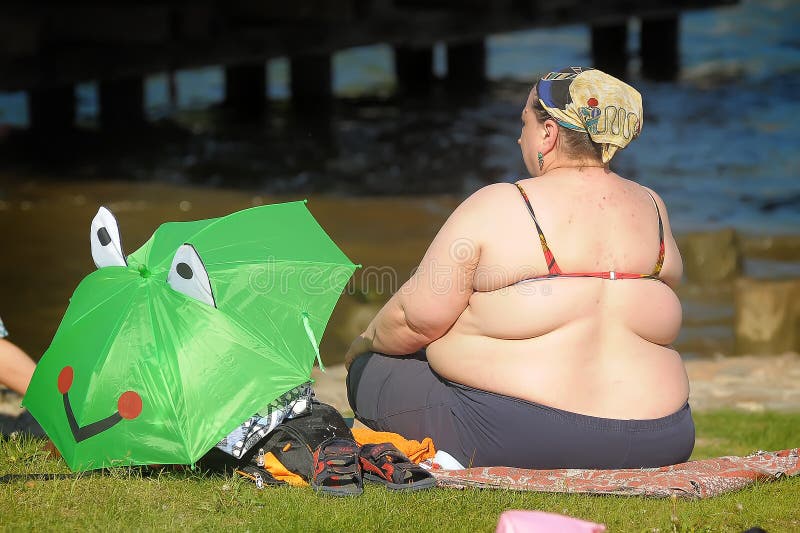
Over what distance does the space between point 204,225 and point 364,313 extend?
4.11 metres

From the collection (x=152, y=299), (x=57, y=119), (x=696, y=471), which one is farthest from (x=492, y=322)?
(x=57, y=119)

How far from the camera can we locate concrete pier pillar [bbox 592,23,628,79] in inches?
838

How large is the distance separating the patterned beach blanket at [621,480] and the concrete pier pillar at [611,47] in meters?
18.5

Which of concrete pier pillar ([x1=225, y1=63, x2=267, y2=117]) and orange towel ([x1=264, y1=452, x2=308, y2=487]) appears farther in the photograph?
concrete pier pillar ([x1=225, y1=63, x2=267, y2=117])

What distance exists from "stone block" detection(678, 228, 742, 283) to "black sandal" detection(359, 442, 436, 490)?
623 centimetres

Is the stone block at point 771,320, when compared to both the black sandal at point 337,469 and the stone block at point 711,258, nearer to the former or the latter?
the stone block at point 711,258

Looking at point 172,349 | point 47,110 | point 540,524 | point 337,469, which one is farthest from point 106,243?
point 47,110

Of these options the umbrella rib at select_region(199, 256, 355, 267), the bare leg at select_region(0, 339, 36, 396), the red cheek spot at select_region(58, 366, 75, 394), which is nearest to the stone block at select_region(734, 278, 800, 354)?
the umbrella rib at select_region(199, 256, 355, 267)

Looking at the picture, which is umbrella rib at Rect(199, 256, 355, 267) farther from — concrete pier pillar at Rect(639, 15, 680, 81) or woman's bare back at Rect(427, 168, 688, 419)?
concrete pier pillar at Rect(639, 15, 680, 81)

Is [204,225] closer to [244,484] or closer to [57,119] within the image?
[244,484]

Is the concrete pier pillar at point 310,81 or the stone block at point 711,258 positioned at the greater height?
the concrete pier pillar at point 310,81

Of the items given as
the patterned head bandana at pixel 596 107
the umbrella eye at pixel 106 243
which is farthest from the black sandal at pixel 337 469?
the patterned head bandana at pixel 596 107

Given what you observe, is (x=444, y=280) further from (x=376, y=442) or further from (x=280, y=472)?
(x=280, y=472)

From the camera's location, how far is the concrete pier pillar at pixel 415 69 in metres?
19.1
